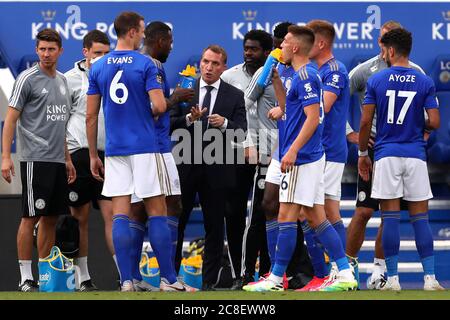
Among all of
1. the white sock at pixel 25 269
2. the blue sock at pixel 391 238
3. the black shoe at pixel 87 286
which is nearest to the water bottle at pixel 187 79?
the blue sock at pixel 391 238

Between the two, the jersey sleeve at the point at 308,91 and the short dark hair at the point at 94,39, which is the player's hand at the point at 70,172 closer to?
the short dark hair at the point at 94,39

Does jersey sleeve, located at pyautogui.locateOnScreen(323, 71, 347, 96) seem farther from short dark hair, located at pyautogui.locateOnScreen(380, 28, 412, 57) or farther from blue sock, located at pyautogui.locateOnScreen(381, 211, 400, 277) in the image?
blue sock, located at pyautogui.locateOnScreen(381, 211, 400, 277)

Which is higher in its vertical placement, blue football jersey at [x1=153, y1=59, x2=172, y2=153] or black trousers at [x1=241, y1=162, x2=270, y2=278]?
blue football jersey at [x1=153, y1=59, x2=172, y2=153]

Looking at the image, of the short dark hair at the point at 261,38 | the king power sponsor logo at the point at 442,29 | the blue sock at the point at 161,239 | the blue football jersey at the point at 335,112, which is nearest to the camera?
the blue sock at the point at 161,239

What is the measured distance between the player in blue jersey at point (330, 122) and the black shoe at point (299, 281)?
52 cm

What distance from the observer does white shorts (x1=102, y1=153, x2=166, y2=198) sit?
9.40 m

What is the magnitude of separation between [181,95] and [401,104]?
1527 millimetres

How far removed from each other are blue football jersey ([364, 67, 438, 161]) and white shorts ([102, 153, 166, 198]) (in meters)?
1.59

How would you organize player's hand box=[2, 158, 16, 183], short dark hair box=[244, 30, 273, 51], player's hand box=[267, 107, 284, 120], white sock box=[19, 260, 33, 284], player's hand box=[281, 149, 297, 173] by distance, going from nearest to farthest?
player's hand box=[281, 149, 297, 173]
player's hand box=[267, 107, 284, 120]
player's hand box=[2, 158, 16, 183]
white sock box=[19, 260, 33, 284]
short dark hair box=[244, 30, 273, 51]

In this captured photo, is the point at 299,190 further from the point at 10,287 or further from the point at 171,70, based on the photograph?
the point at 171,70

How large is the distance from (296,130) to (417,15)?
453 centimetres

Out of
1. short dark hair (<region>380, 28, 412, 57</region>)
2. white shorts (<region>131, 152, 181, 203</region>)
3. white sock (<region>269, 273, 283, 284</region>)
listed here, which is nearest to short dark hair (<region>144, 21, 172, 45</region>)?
white shorts (<region>131, 152, 181, 203</region>)

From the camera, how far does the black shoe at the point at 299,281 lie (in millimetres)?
10523

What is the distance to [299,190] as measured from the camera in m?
9.40
